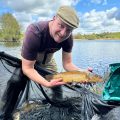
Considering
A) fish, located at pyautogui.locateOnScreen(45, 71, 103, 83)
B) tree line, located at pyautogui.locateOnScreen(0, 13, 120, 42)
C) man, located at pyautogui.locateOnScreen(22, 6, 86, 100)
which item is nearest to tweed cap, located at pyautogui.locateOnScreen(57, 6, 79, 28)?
man, located at pyautogui.locateOnScreen(22, 6, 86, 100)

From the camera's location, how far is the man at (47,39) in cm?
329

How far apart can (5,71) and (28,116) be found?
63 cm

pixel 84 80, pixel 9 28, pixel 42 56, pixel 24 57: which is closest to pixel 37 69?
pixel 42 56

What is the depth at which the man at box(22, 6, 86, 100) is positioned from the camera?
3.29 m

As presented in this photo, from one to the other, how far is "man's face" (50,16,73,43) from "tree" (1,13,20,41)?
5770 cm

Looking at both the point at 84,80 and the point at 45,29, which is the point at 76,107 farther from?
the point at 45,29

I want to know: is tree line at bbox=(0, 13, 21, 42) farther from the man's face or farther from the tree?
the man's face

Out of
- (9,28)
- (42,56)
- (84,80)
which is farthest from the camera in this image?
(9,28)

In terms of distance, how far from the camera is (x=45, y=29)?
11.6 ft

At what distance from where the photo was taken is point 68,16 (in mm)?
3273

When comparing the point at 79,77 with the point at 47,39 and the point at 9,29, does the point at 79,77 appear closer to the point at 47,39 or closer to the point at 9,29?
the point at 47,39

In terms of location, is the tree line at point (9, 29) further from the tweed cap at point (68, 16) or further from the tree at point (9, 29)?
the tweed cap at point (68, 16)

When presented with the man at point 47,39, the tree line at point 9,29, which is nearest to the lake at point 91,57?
the man at point 47,39

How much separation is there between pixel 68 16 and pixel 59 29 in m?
0.16
